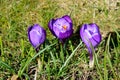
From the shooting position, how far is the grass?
6.89ft

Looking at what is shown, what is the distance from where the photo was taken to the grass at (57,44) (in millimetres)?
2102

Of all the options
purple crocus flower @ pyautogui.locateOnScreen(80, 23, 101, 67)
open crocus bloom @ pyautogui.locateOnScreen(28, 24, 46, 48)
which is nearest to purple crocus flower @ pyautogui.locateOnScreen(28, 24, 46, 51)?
open crocus bloom @ pyautogui.locateOnScreen(28, 24, 46, 48)

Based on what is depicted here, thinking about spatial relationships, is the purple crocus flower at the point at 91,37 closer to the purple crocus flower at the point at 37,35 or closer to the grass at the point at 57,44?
the grass at the point at 57,44

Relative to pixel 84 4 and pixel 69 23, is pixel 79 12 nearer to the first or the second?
pixel 84 4

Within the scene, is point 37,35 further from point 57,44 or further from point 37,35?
point 57,44

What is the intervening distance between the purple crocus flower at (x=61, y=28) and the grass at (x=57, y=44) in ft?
0.29

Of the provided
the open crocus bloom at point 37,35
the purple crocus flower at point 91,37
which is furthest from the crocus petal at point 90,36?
the open crocus bloom at point 37,35

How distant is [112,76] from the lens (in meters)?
2.14

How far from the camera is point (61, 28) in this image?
2.08m

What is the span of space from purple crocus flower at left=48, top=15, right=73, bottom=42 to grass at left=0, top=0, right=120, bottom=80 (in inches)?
3.4

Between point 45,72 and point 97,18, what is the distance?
746 mm

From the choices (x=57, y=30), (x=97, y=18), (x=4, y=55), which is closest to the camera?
(x=57, y=30)

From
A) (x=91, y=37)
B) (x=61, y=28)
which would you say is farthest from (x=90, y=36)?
(x=61, y=28)

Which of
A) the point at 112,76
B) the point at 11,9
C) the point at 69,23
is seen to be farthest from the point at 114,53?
the point at 11,9
